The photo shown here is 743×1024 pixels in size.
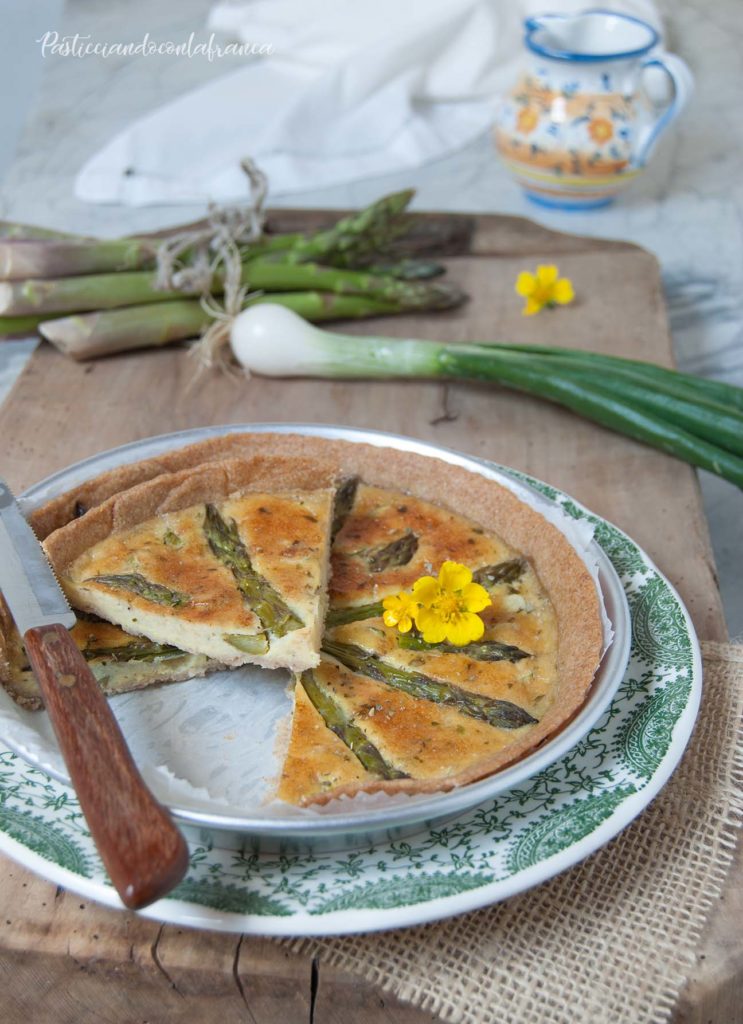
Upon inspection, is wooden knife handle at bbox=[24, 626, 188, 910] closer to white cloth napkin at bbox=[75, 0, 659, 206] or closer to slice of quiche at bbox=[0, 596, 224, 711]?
slice of quiche at bbox=[0, 596, 224, 711]

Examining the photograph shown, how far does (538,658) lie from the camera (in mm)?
2842

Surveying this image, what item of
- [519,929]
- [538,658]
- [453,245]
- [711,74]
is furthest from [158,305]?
[711,74]

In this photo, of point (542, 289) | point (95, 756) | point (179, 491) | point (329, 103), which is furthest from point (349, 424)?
point (329, 103)

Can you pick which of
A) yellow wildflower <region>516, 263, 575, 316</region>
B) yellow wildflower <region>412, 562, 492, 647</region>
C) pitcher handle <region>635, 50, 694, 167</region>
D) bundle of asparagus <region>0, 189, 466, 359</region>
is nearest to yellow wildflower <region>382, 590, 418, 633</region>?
yellow wildflower <region>412, 562, 492, 647</region>

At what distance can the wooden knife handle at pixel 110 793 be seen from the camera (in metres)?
Answer: 1.95

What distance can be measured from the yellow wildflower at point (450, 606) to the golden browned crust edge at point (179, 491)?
0.69 m

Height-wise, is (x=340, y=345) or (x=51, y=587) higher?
(x=51, y=587)

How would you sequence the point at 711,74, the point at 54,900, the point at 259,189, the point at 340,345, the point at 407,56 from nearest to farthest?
the point at 54,900 → the point at 340,345 → the point at 259,189 → the point at 407,56 → the point at 711,74

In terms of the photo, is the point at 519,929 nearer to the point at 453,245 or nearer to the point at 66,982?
the point at 66,982

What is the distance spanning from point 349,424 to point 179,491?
1.09m

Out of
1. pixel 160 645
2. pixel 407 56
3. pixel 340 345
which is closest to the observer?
pixel 160 645

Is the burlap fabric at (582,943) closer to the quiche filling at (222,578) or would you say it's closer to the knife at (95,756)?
the knife at (95,756)

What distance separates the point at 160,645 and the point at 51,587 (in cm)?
40

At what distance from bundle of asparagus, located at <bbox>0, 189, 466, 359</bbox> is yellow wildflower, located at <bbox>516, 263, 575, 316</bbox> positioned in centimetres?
30
